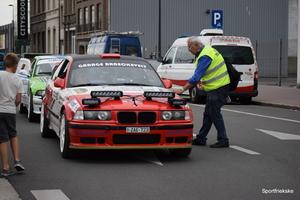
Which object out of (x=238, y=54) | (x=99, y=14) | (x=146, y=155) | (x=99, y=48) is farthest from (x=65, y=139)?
(x=99, y=14)

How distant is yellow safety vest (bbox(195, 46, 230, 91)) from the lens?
Result: 9.83m

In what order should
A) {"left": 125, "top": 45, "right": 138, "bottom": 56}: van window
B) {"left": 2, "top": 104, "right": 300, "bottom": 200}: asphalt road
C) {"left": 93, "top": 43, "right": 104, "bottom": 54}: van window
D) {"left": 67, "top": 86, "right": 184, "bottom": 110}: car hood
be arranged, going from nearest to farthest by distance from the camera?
{"left": 2, "top": 104, "right": 300, "bottom": 200}: asphalt road → {"left": 67, "top": 86, "right": 184, "bottom": 110}: car hood → {"left": 93, "top": 43, "right": 104, "bottom": 54}: van window → {"left": 125, "top": 45, "right": 138, "bottom": 56}: van window

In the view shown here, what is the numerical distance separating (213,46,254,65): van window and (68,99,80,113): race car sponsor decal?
11.6 meters

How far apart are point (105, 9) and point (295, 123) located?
139ft

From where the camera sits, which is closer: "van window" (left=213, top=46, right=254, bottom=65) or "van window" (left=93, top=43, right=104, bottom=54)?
"van window" (left=213, top=46, right=254, bottom=65)

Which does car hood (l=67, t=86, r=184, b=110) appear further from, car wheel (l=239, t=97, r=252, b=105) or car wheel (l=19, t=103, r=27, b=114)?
car wheel (l=239, t=97, r=252, b=105)

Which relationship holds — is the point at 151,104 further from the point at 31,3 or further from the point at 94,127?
the point at 31,3

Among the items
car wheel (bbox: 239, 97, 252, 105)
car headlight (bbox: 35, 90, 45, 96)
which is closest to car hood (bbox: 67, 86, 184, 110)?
car headlight (bbox: 35, 90, 45, 96)

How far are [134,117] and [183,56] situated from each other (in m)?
13.0

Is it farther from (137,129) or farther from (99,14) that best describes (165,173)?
(99,14)

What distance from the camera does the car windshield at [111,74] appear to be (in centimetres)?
931

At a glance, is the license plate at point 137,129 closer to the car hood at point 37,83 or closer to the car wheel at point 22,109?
the car hood at point 37,83

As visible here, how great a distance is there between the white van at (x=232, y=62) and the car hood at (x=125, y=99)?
1069cm

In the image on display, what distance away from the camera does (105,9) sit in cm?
5488
